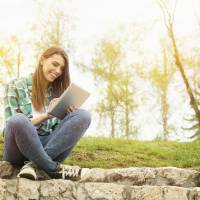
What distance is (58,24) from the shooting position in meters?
14.1

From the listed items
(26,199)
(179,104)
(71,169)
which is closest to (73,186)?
(71,169)

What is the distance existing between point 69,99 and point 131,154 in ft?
12.4

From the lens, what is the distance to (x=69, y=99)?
3.56 m

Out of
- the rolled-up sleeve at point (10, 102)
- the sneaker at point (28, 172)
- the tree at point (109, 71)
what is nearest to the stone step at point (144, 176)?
the sneaker at point (28, 172)

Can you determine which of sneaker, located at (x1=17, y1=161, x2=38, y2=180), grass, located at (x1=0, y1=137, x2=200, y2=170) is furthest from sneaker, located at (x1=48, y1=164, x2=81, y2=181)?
grass, located at (x1=0, y1=137, x2=200, y2=170)

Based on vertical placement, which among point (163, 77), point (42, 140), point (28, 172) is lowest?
point (28, 172)

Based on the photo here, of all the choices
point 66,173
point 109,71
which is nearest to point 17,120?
point 66,173

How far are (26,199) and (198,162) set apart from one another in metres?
3.65

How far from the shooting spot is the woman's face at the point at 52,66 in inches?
149

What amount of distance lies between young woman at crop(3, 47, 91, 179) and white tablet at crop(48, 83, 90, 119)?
56 millimetres

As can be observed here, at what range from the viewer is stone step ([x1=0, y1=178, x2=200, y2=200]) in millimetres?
3508

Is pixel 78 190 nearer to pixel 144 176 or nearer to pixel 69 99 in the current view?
pixel 69 99

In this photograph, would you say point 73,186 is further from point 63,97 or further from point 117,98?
point 117,98

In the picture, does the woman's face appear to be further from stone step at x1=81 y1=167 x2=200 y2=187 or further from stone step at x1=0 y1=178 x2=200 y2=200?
stone step at x1=81 y1=167 x2=200 y2=187
